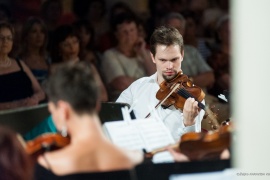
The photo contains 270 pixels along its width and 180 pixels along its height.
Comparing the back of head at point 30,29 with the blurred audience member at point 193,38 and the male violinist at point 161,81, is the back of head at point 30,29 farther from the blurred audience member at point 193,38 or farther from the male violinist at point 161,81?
the blurred audience member at point 193,38

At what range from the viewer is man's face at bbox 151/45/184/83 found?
642cm

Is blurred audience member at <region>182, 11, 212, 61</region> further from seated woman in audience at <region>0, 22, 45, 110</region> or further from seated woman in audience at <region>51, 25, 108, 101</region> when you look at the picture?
seated woman in audience at <region>0, 22, 45, 110</region>

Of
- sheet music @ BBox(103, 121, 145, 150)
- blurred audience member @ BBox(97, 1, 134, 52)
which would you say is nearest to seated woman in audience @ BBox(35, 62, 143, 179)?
sheet music @ BBox(103, 121, 145, 150)

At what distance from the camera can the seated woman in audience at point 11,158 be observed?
15.9ft

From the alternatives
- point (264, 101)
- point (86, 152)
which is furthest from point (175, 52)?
point (264, 101)

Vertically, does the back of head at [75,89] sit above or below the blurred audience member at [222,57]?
above

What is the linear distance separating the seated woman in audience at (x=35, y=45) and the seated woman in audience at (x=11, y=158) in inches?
95.6

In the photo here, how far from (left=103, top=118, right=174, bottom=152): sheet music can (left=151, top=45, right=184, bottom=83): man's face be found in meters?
0.79

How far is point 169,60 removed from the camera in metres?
6.45

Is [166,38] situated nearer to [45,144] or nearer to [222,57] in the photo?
[45,144]

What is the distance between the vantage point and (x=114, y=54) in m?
7.65

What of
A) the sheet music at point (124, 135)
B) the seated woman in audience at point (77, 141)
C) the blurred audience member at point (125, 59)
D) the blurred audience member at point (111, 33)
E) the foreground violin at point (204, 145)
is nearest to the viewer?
the seated woman in audience at point (77, 141)

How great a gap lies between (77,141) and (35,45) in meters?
2.66

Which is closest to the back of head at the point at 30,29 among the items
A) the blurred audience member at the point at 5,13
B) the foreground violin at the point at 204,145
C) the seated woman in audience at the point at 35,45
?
the seated woman in audience at the point at 35,45
